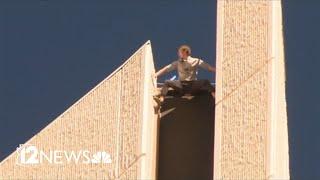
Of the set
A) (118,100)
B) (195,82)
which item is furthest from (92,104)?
(195,82)

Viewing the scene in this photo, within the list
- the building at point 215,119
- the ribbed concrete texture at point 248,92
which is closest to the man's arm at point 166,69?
the building at point 215,119

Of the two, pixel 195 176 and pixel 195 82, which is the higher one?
pixel 195 82

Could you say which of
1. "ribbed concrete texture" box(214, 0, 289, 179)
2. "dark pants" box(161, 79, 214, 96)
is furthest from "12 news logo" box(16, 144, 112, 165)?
"dark pants" box(161, 79, 214, 96)

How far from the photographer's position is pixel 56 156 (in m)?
29.1

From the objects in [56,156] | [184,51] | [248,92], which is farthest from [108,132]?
[248,92]

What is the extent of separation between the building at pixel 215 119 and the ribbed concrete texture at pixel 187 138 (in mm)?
672

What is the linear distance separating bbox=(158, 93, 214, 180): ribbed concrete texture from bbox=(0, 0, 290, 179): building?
67 cm

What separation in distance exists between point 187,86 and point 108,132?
2.46m

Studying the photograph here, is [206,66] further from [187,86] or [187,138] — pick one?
[187,138]

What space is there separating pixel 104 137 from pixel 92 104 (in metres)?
0.75

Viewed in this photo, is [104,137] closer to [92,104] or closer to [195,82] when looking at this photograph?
[92,104]

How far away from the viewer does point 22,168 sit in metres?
29.1

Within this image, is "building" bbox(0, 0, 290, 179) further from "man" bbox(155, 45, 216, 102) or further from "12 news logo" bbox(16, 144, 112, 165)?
"man" bbox(155, 45, 216, 102)

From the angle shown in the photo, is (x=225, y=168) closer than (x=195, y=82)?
Yes
